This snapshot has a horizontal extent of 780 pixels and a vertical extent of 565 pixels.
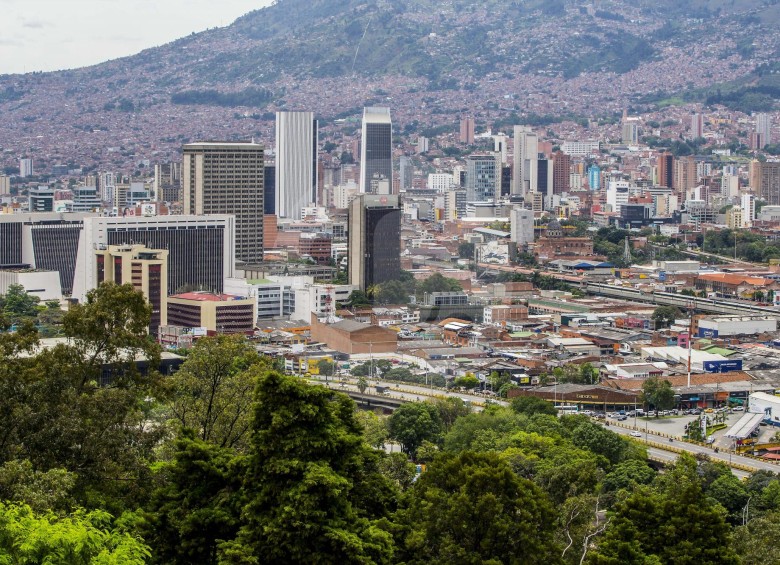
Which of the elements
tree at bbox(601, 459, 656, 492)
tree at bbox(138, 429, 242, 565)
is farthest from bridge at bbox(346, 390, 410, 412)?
tree at bbox(138, 429, 242, 565)

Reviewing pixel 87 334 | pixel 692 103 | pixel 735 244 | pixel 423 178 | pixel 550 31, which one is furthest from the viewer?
pixel 550 31

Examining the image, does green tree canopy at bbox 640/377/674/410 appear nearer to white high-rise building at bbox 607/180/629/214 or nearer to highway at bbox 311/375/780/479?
highway at bbox 311/375/780/479

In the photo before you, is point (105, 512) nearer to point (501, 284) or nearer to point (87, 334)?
point (87, 334)

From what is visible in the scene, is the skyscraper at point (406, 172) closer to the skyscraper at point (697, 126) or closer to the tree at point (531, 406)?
the skyscraper at point (697, 126)

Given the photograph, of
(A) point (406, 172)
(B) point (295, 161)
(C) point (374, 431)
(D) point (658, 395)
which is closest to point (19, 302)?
(D) point (658, 395)

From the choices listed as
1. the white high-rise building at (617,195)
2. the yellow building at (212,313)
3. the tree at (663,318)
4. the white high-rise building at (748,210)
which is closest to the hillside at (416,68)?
the white high-rise building at (617,195)

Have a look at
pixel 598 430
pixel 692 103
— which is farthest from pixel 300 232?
pixel 692 103
